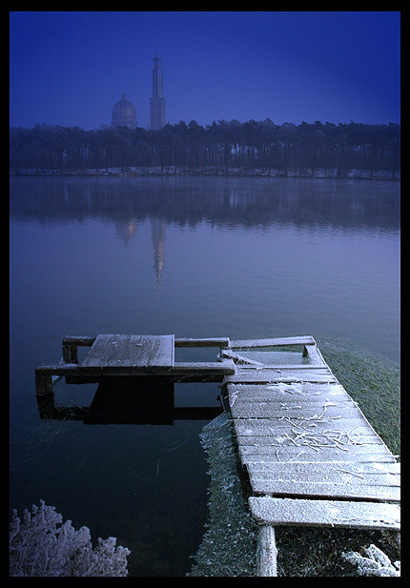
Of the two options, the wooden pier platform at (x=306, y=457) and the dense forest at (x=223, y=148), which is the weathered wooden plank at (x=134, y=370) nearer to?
the wooden pier platform at (x=306, y=457)

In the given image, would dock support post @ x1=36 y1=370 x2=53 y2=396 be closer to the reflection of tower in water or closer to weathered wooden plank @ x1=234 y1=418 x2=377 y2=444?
weathered wooden plank @ x1=234 y1=418 x2=377 y2=444

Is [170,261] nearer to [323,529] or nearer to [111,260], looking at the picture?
[111,260]

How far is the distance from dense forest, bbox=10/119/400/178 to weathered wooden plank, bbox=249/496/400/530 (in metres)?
40.9

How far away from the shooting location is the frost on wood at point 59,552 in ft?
12.4

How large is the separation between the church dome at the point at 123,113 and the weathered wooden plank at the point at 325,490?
108996 millimetres

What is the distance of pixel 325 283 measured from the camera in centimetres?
1548

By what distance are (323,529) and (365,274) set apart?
1328cm

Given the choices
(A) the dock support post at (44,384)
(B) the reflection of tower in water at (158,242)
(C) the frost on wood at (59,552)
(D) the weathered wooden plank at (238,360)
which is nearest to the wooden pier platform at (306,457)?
(D) the weathered wooden plank at (238,360)

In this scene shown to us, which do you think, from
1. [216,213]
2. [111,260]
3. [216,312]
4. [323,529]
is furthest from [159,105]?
[323,529]

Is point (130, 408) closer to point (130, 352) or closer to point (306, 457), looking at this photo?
point (130, 352)

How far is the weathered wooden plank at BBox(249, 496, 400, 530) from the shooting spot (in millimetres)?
3951

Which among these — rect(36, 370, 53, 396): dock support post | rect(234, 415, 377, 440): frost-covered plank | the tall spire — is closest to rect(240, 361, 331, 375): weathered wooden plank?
rect(234, 415, 377, 440): frost-covered plank
